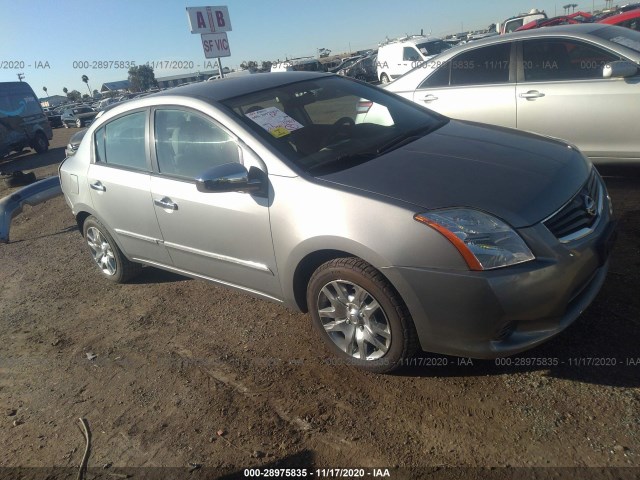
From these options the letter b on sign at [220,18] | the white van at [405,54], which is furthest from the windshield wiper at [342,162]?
the white van at [405,54]

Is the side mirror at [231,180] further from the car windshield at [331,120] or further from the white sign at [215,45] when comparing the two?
the white sign at [215,45]

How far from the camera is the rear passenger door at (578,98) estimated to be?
451 cm

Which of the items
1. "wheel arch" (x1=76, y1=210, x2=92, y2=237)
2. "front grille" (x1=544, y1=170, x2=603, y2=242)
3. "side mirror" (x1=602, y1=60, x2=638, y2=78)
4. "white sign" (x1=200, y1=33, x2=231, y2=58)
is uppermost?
"white sign" (x1=200, y1=33, x2=231, y2=58)

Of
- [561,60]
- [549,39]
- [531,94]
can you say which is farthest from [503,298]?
[549,39]

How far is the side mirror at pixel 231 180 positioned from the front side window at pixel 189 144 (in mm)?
232

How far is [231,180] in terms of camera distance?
285cm

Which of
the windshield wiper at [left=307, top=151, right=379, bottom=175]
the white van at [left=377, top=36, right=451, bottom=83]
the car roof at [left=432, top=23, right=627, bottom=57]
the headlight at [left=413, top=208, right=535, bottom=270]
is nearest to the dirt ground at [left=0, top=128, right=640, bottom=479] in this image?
the headlight at [left=413, top=208, right=535, bottom=270]

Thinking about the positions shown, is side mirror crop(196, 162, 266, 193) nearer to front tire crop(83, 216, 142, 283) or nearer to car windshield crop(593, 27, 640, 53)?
front tire crop(83, 216, 142, 283)

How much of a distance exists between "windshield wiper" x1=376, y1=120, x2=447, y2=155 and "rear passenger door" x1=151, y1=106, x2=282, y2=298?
788mm

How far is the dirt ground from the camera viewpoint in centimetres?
225

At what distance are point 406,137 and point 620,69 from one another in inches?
97.8

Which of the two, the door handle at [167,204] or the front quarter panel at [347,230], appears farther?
the door handle at [167,204]

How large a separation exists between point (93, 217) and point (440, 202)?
11.2ft

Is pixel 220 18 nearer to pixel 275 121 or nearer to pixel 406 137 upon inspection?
pixel 275 121
